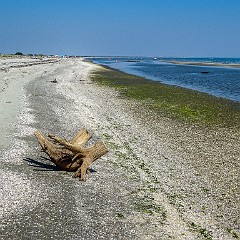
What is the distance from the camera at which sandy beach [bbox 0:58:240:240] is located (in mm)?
9945

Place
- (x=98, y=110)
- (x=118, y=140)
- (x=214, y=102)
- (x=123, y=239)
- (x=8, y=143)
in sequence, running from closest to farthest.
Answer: (x=123, y=239) < (x=8, y=143) < (x=118, y=140) < (x=98, y=110) < (x=214, y=102)

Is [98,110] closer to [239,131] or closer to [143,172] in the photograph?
[239,131]

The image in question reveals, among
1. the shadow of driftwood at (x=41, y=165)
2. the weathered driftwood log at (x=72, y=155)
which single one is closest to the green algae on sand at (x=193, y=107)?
the weathered driftwood log at (x=72, y=155)

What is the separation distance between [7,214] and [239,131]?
50.1ft

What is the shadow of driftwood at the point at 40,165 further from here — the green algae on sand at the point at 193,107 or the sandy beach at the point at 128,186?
the green algae on sand at the point at 193,107

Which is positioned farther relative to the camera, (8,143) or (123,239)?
(8,143)

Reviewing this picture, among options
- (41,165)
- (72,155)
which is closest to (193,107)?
(72,155)

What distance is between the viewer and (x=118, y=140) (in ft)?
65.2

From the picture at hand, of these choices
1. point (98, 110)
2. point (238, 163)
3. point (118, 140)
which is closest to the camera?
point (238, 163)

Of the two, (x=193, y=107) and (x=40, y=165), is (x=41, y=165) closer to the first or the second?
(x=40, y=165)

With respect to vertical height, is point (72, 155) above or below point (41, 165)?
above

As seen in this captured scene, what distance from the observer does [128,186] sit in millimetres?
13055

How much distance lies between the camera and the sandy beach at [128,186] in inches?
392

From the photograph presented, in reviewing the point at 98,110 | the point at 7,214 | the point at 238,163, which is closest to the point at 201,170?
the point at 238,163
